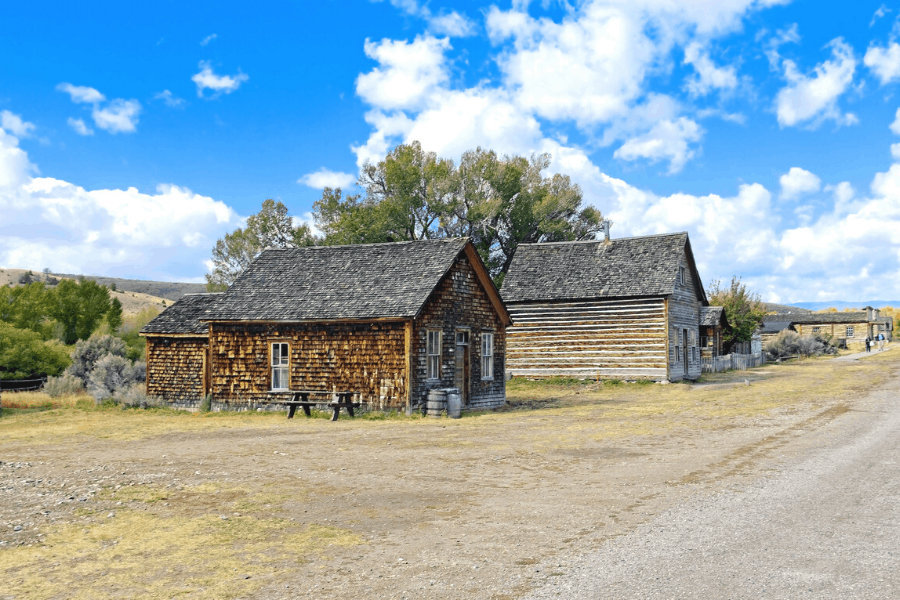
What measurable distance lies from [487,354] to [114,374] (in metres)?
14.5

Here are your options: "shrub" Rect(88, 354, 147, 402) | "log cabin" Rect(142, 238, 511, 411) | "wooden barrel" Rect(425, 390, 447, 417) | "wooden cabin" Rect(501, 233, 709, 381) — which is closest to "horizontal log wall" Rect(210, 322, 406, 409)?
"log cabin" Rect(142, 238, 511, 411)

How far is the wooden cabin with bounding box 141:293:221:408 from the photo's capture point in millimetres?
25797

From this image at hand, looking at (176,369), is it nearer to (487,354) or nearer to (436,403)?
(436,403)

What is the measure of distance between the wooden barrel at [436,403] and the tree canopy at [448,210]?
30637mm

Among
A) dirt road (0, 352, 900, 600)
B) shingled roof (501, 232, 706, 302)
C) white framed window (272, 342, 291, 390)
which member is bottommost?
dirt road (0, 352, 900, 600)

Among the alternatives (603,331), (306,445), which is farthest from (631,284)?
(306,445)

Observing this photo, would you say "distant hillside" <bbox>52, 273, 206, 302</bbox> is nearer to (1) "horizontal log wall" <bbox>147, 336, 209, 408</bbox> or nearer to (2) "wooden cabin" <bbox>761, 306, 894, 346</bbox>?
(2) "wooden cabin" <bbox>761, 306, 894, 346</bbox>

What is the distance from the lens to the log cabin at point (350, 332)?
22203 mm

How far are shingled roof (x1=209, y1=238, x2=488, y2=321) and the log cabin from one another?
1.5 inches

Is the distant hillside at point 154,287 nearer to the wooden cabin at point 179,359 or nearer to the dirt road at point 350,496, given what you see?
Answer: the wooden cabin at point 179,359

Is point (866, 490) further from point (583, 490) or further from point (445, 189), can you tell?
point (445, 189)

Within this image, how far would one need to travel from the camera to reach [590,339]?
35.8 m

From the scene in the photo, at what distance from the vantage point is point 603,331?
35.6m

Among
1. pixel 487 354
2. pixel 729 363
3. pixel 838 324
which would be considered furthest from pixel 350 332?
pixel 838 324
